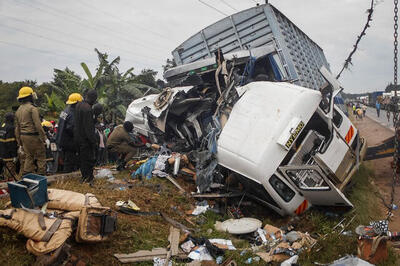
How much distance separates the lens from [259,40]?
317 inches

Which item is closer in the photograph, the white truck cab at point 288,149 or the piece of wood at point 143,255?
the piece of wood at point 143,255

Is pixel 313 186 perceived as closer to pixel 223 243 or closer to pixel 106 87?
pixel 223 243

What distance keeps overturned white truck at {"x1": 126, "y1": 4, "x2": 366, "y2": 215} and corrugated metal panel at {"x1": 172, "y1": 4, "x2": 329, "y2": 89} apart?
0.04 meters

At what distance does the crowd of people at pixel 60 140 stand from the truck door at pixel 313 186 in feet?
10.7

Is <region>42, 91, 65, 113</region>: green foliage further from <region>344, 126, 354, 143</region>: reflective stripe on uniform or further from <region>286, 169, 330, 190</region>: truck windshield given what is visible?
<region>344, 126, 354, 143</region>: reflective stripe on uniform

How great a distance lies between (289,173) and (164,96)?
144 inches

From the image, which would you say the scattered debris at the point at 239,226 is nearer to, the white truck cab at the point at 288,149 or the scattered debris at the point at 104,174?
the white truck cab at the point at 288,149

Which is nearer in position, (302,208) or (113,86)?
(302,208)

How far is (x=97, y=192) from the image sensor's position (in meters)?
4.97

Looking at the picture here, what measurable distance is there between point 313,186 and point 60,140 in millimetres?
4608

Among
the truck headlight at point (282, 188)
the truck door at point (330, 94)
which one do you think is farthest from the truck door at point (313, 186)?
the truck door at point (330, 94)

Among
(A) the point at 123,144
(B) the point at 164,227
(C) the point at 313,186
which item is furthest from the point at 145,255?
(A) the point at 123,144

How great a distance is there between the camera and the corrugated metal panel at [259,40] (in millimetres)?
7781

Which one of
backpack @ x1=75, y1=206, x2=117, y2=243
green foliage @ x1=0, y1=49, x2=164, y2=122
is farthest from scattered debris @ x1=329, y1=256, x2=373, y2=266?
green foliage @ x1=0, y1=49, x2=164, y2=122
